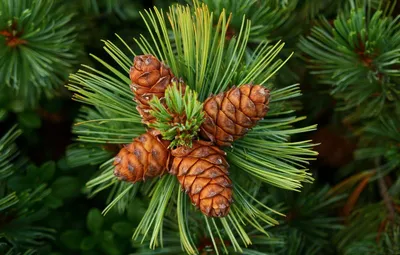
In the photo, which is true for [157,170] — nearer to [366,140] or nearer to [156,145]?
[156,145]

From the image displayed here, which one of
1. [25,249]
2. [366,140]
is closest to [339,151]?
[366,140]

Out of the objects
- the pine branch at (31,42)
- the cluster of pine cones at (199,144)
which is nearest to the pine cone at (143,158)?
the cluster of pine cones at (199,144)

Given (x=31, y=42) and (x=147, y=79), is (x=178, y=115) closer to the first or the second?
(x=147, y=79)

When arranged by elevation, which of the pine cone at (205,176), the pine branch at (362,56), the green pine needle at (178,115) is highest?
the pine branch at (362,56)

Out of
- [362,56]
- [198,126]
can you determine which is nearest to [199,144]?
[198,126]

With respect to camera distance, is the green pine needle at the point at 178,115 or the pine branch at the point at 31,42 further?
the pine branch at the point at 31,42

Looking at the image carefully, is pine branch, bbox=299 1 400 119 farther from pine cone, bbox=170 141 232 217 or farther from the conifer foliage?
pine cone, bbox=170 141 232 217

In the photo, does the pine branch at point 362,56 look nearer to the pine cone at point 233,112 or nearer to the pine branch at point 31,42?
the pine cone at point 233,112
